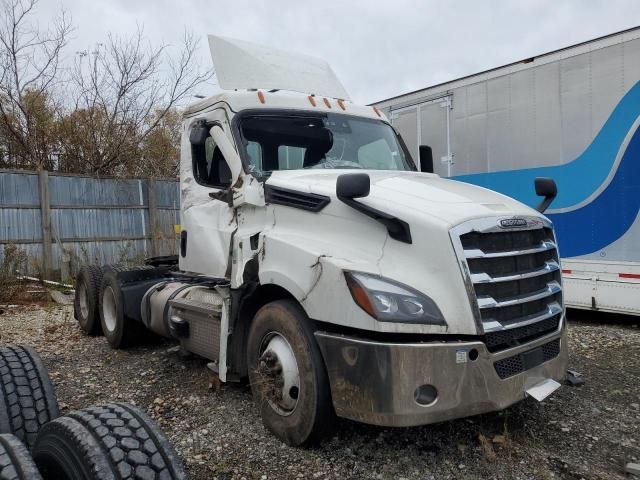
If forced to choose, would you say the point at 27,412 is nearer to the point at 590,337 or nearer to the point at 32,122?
the point at 590,337

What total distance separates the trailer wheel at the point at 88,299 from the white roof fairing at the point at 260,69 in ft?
11.9

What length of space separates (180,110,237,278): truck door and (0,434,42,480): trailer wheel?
2545 mm

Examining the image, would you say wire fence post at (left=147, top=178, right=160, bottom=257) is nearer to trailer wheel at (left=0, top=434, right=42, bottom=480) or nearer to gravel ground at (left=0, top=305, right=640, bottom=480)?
gravel ground at (left=0, top=305, right=640, bottom=480)

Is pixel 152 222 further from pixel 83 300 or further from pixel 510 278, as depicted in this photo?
pixel 510 278

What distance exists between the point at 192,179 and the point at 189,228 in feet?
1.59

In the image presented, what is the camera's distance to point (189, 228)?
16.9 feet

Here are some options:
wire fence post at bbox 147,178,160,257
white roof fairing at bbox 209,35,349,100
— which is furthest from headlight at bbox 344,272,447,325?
wire fence post at bbox 147,178,160,257

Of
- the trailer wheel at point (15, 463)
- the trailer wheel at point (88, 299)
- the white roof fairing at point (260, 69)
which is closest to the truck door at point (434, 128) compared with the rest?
the white roof fairing at point (260, 69)

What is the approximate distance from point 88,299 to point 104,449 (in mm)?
5382

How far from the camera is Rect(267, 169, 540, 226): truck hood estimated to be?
3.25 metres

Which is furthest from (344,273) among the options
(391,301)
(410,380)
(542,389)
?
(542,389)

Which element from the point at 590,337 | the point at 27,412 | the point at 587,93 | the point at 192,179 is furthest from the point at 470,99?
the point at 27,412

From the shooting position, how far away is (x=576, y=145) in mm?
6883

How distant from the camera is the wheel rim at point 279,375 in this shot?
3.48 m
